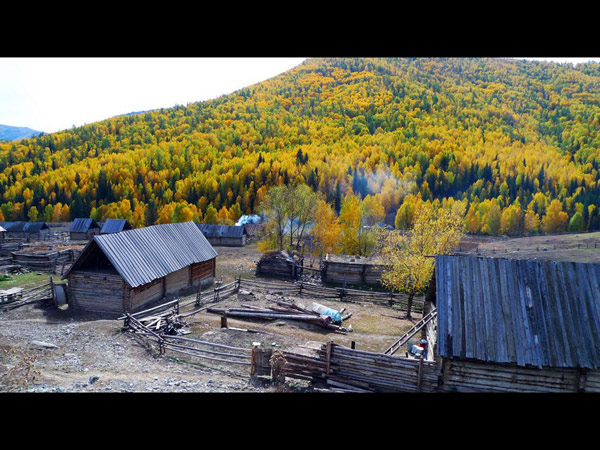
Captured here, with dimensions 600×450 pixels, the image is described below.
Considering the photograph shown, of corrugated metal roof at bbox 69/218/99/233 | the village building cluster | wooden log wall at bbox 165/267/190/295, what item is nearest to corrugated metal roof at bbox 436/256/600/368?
the village building cluster

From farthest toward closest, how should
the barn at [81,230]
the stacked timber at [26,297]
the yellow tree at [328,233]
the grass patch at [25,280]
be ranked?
the barn at [81,230] < the yellow tree at [328,233] < the grass patch at [25,280] < the stacked timber at [26,297]

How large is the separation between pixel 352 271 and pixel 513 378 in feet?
72.1

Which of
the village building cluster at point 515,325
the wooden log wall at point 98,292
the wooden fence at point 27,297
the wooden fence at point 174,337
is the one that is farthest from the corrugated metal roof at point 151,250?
the village building cluster at point 515,325

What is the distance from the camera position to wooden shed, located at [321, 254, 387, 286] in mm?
32406

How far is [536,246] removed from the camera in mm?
66250

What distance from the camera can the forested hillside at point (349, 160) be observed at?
9481 centimetres

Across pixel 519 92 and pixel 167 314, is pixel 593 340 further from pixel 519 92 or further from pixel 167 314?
pixel 519 92

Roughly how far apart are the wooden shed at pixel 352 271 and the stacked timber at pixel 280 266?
2658mm

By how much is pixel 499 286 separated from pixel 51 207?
110 m

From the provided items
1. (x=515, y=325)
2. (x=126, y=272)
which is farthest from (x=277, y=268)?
(x=515, y=325)

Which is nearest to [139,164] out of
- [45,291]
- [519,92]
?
[45,291]

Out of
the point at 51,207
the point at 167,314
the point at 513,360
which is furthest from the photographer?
the point at 51,207

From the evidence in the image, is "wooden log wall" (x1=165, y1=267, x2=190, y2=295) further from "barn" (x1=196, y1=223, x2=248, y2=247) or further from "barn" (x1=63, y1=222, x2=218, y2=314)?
"barn" (x1=196, y1=223, x2=248, y2=247)

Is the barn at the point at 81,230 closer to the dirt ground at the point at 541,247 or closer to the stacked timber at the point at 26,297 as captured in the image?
the stacked timber at the point at 26,297
